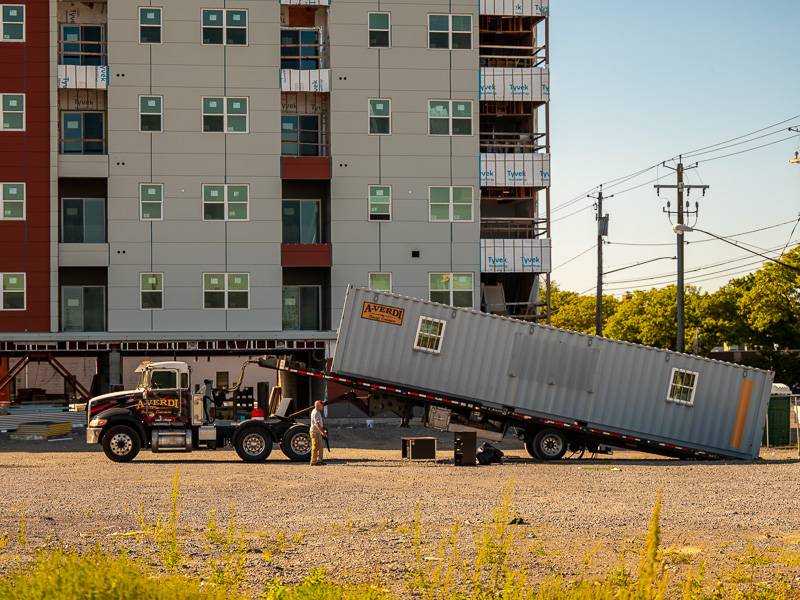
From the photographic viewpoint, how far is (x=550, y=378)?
3572 centimetres

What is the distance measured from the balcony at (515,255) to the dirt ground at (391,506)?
18.5m

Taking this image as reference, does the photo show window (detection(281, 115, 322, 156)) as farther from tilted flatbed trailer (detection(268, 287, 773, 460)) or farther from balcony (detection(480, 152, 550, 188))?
tilted flatbed trailer (detection(268, 287, 773, 460))

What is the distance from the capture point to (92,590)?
1100cm

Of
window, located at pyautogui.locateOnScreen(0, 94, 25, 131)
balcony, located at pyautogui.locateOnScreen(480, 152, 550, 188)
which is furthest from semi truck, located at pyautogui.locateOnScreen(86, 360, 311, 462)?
balcony, located at pyautogui.locateOnScreen(480, 152, 550, 188)

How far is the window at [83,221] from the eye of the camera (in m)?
51.7

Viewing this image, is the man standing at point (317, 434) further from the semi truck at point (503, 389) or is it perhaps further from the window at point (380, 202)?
the window at point (380, 202)

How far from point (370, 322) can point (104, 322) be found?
20550mm

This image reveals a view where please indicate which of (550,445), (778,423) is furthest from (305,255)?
(778,423)

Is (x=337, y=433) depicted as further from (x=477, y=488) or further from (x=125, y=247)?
(x=477, y=488)

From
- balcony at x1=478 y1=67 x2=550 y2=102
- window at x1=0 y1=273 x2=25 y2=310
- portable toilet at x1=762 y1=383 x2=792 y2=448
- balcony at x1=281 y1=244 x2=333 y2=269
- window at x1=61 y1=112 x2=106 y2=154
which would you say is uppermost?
balcony at x1=478 y1=67 x2=550 y2=102

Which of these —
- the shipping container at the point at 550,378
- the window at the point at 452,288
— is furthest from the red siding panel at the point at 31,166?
the shipping container at the point at 550,378

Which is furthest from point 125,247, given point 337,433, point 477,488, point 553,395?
point 477,488

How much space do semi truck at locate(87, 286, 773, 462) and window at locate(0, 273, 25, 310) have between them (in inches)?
707

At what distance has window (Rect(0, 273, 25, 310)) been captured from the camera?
50.4 meters
